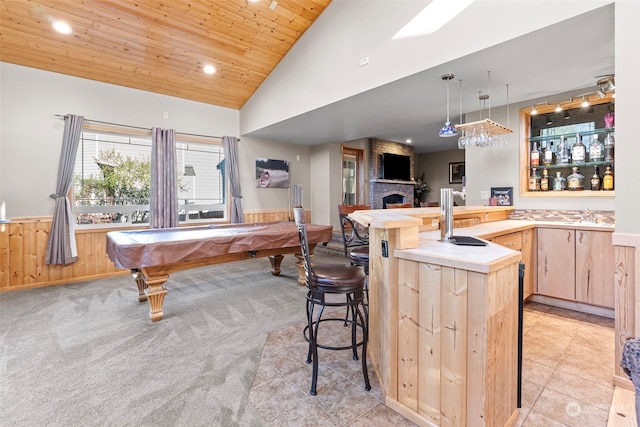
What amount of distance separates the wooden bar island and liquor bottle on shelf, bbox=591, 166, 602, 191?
2.80 metres

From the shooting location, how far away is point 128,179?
16.4 ft

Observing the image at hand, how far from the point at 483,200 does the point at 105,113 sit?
231 inches

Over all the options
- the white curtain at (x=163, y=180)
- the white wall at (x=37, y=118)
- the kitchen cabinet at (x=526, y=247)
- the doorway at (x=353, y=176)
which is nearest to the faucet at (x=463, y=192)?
the kitchen cabinet at (x=526, y=247)

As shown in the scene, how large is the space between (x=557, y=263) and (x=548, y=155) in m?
1.39

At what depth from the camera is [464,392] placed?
4.38 ft

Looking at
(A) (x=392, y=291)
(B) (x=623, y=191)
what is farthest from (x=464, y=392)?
(B) (x=623, y=191)

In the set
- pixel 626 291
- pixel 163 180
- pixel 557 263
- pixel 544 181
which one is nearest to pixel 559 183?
pixel 544 181

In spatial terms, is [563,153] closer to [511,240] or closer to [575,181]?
[575,181]

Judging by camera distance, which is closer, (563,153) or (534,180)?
(563,153)

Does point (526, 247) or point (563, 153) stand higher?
point (563, 153)

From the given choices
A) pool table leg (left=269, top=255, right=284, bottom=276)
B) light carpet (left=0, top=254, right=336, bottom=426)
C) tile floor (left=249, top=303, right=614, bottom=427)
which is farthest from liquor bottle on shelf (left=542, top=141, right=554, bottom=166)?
pool table leg (left=269, top=255, right=284, bottom=276)

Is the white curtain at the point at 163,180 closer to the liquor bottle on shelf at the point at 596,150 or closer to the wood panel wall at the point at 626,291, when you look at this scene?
the wood panel wall at the point at 626,291

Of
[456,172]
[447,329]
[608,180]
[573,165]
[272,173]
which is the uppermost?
[456,172]

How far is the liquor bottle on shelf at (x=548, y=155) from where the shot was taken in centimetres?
365
